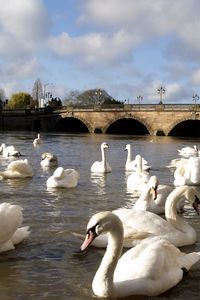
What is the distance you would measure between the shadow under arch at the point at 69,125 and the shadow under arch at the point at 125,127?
4084 mm

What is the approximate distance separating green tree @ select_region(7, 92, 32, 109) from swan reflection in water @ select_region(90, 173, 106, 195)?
3498 inches

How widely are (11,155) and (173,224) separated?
1684 cm

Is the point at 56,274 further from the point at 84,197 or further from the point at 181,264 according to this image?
the point at 84,197

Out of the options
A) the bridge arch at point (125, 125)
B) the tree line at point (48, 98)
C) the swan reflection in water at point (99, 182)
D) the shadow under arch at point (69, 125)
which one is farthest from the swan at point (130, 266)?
the tree line at point (48, 98)

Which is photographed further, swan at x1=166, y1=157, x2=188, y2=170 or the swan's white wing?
swan at x1=166, y1=157, x2=188, y2=170

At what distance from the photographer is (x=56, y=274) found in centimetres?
646

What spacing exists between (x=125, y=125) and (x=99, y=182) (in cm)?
6377

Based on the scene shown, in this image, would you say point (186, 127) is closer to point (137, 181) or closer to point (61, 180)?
point (137, 181)

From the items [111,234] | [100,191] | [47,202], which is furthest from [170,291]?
[100,191]

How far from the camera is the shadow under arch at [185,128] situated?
66131 millimetres

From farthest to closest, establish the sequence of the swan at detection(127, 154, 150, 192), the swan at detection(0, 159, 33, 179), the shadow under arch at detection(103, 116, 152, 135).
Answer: the shadow under arch at detection(103, 116, 152, 135), the swan at detection(0, 159, 33, 179), the swan at detection(127, 154, 150, 192)

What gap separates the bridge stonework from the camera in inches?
2571

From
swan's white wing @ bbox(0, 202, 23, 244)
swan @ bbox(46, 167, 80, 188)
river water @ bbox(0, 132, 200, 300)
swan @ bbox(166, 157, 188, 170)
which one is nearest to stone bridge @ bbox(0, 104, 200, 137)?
swan @ bbox(166, 157, 188, 170)

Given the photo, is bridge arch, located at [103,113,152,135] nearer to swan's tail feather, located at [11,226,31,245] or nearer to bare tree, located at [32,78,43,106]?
bare tree, located at [32,78,43,106]
